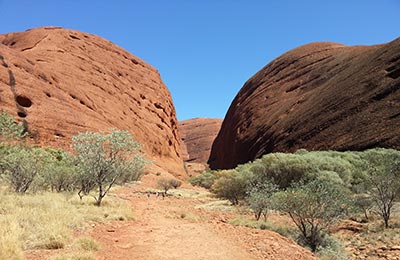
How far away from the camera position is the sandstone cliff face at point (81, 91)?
29.8 meters

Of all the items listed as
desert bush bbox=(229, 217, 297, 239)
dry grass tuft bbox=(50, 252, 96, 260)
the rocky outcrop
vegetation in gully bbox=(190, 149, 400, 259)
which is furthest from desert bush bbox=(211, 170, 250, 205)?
the rocky outcrop

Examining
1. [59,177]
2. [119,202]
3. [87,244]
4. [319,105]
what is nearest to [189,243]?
[87,244]

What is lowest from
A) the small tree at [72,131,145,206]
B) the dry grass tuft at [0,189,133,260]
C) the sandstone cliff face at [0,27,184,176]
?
the dry grass tuft at [0,189,133,260]

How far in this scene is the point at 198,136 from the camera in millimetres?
110875

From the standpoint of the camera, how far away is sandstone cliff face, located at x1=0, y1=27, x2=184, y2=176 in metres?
29.8

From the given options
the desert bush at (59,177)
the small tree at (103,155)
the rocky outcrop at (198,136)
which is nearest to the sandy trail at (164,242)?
the small tree at (103,155)

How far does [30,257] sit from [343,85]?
4106 centimetres

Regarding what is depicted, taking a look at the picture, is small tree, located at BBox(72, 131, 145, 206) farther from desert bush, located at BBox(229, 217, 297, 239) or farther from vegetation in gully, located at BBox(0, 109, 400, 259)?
desert bush, located at BBox(229, 217, 297, 239)

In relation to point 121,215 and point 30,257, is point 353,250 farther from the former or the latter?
point 30,257

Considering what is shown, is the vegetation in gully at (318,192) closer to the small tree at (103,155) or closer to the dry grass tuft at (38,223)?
the dry grass tuft at (38,223)

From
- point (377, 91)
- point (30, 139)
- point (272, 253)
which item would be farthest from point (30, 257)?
point (377, 91)

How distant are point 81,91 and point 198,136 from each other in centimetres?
7404

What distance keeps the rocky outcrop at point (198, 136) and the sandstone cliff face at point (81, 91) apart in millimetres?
35212

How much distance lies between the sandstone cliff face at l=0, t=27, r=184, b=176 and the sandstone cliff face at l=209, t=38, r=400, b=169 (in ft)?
45.5
